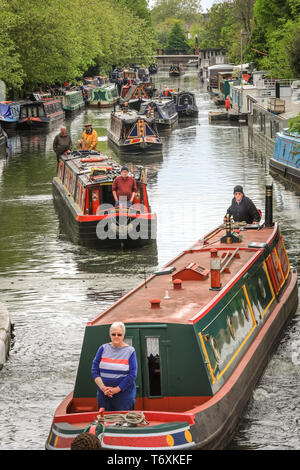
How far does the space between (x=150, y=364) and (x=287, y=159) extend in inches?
968

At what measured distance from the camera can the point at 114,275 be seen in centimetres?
2041

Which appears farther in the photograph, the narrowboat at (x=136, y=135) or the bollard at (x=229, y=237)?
the narrowboat at (x=136, y=135)

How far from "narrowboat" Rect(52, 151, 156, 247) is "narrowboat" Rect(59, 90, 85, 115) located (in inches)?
1730

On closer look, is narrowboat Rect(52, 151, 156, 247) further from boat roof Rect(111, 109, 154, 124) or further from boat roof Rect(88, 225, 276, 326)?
boat roof Rect(111, 109, 154, 124)

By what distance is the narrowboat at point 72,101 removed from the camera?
7091 centimetres

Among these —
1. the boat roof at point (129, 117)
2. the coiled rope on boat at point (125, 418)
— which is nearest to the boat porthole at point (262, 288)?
the coiled rope on boat at point (125, 418)

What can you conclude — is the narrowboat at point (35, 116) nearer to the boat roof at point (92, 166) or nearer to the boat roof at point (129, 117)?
the boat roof at point (129, 117)

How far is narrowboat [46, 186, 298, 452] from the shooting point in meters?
9.37

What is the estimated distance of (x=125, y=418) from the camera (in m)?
9.34

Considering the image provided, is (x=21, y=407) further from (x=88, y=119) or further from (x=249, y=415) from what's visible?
(x=88, y=119)

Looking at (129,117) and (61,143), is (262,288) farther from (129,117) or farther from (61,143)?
(129,117)

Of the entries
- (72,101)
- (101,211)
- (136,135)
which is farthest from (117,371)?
(72,101)

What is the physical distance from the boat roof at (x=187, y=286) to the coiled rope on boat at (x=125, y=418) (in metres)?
1.31

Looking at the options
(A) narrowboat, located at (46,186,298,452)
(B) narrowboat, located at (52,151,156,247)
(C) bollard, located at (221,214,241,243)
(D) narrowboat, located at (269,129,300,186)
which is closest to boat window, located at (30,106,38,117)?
(D) narrowboat, located at (269,129,300,186)
